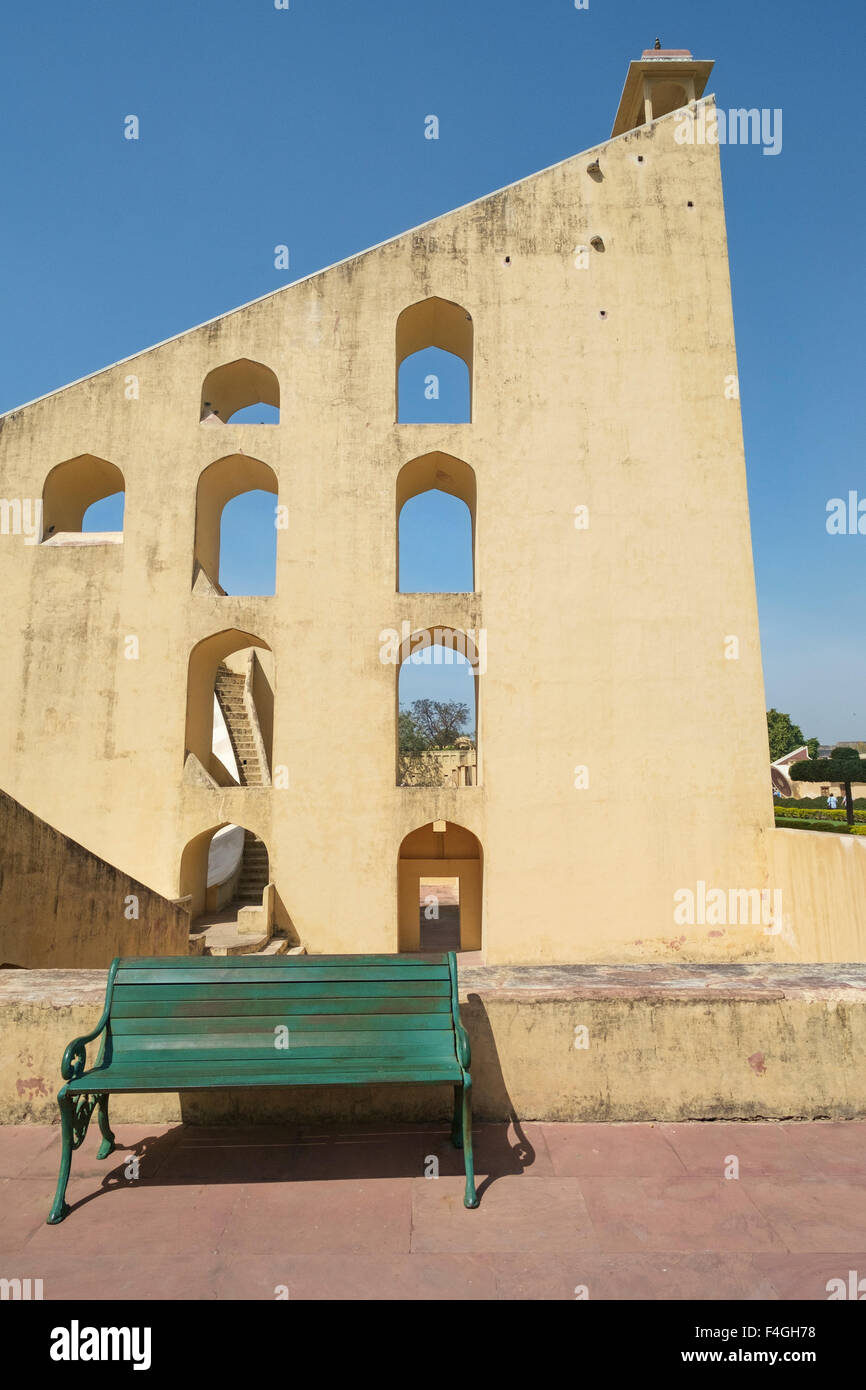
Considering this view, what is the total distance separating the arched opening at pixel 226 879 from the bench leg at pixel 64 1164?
7.83 metres

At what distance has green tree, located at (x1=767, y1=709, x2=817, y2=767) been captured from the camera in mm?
56472

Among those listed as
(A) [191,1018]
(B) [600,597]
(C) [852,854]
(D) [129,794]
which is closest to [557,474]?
(B) [600,597]

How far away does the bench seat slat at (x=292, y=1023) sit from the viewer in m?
3.26

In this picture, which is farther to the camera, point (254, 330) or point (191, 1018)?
point (254, 330)

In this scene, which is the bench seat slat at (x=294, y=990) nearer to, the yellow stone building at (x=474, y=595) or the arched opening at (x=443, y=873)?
the yellow stone building at (x=474, y=595)

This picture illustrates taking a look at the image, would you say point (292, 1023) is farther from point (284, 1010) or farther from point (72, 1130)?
point (72, 1130)

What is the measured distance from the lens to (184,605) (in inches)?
464

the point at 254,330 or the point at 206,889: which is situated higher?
the point at 254,330

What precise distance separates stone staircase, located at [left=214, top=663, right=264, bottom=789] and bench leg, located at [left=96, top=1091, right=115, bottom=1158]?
12.8 m

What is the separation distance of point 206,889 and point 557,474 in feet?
29.3

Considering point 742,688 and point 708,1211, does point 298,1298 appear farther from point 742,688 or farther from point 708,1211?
point 742,688

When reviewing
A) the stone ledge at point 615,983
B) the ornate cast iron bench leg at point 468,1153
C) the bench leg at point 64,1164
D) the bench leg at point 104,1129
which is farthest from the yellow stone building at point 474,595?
the ornate cast iron bench leg at point 468,1153

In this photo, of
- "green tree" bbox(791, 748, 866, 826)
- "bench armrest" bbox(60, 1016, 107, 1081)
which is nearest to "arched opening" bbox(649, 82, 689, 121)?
"bench armrest" bbox(60, 1016, 107, 1081)
